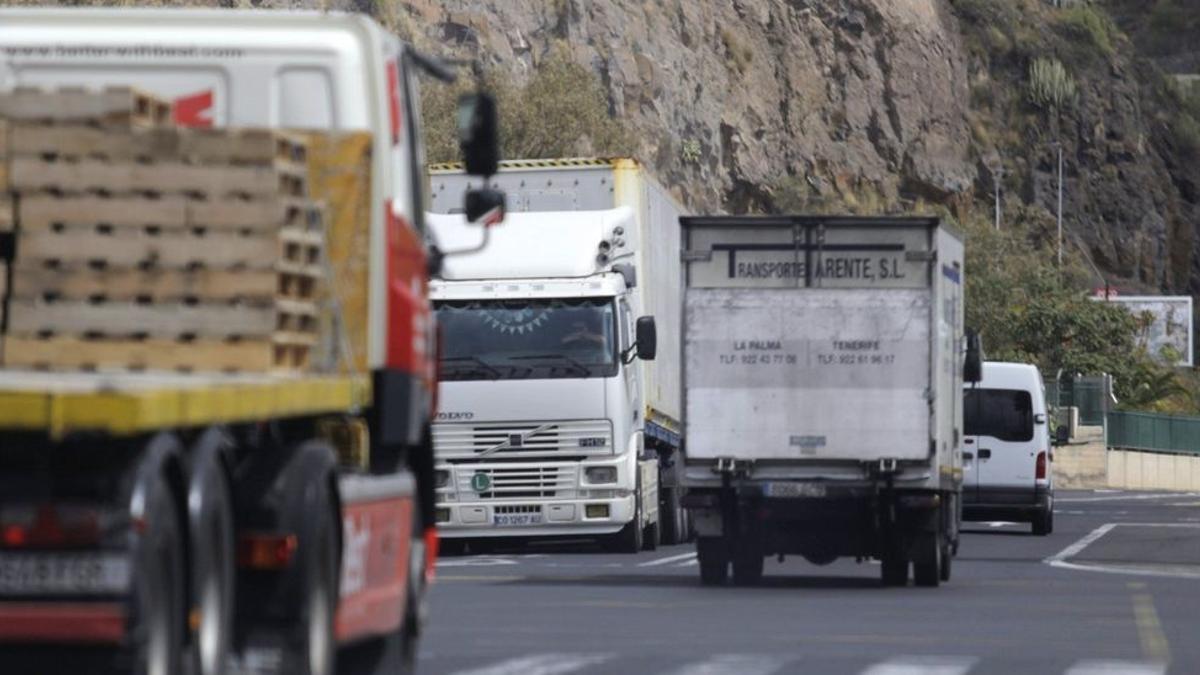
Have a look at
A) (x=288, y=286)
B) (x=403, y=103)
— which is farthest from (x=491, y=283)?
(x=288, y=286)

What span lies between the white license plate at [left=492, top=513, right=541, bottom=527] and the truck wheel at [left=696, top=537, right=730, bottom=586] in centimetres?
595

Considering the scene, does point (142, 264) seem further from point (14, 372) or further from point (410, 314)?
point (410, 314)

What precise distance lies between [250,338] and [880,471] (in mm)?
13271

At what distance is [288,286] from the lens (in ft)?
36.4

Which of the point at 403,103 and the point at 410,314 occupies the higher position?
the point at 403,103

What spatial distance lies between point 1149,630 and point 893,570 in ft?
Answer: 19.0

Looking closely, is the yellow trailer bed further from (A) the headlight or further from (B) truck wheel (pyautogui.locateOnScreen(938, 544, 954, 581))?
(A) the headlight

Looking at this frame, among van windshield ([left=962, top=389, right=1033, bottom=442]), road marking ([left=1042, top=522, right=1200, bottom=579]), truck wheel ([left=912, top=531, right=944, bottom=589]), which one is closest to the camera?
truck wheel ([left=912, top=531, right=944, bottom=589])

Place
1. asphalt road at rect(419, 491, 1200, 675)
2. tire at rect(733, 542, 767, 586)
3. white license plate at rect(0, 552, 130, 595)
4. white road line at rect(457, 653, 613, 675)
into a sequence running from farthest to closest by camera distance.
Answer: tire at rect(733, 542, 767, 586)
asphalt road at rect(419, 491, 1200, 675)
white road line at rect(457, 653, 613, 675)
white license plate at rect(0, 552, 130, 595)

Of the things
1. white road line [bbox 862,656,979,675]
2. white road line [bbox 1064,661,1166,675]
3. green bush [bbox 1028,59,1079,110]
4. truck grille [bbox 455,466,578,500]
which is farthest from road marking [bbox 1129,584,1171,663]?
green bush [bbox 1028,59,1079,110]

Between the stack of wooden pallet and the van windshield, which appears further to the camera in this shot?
the van windshield

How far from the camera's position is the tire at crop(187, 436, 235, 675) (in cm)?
947

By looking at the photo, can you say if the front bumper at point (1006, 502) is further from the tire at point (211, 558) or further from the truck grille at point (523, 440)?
the tire at point (211, 558)

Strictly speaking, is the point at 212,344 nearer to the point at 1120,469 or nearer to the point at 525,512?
the point at 525,512
